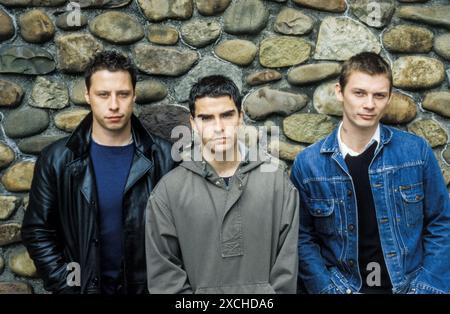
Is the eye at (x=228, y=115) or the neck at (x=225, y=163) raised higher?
the eye at (x=228, y=115)

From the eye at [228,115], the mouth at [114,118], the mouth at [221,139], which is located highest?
the eye at [228,115]

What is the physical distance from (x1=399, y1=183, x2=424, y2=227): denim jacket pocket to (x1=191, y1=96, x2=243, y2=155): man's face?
95 cm

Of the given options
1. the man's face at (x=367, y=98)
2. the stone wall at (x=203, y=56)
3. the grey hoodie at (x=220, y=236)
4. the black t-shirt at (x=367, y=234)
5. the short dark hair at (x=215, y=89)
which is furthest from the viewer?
the stone wall at (x=203, y=56)

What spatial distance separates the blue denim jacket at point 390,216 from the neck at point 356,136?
0.07m

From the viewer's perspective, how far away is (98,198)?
3080 mm

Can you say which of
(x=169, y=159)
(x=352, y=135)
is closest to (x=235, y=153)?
(x=169, y=159)

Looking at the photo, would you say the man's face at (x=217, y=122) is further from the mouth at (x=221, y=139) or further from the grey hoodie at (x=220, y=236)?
the grey hoodie at (x=220, y=236)

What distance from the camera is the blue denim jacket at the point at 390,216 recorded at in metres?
3.12

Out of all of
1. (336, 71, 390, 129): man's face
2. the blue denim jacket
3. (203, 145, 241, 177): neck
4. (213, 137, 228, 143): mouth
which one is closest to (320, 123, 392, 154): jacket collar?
the blue denim jacket

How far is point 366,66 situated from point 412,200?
2.43 feet

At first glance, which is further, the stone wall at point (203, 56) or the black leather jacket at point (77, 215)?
the stone wall at point (203, 56)

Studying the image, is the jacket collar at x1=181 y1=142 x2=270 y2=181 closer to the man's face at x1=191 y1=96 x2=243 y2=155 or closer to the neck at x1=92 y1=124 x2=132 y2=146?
the man's face at x1=191 y1=96 x2=243 y2=155

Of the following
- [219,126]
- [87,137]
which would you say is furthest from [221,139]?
[87,137]

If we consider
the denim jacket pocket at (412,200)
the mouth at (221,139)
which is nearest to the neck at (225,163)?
the mouth at (221,139)
